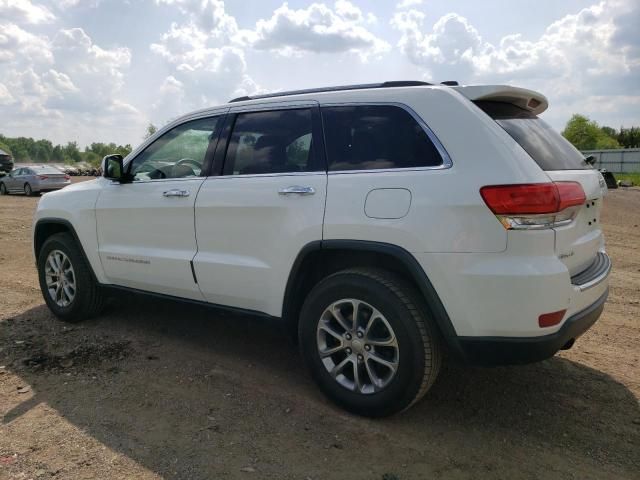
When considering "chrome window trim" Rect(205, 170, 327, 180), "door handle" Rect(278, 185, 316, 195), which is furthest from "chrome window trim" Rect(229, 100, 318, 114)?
"door handle" Rect(278, 185, 316, 195)

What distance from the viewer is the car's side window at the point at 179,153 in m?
4.16

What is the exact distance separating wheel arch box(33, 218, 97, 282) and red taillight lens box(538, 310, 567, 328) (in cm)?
373

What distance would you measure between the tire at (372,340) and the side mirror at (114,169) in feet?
6.78

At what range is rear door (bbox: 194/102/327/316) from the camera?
3.44 metres

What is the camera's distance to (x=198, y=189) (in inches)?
156

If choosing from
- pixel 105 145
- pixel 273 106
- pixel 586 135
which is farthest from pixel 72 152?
pixel 273 106

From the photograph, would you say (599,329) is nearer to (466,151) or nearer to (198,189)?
(466,151)

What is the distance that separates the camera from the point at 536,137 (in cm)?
318

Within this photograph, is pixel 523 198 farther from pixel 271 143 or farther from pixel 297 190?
pixel 271 143

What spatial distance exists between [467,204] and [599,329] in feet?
8.99

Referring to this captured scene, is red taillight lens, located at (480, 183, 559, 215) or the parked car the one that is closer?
red taillight lens, located at (480, 183, 559, 215)

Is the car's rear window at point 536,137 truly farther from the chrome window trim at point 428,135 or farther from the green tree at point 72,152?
the green tree at point 72,152

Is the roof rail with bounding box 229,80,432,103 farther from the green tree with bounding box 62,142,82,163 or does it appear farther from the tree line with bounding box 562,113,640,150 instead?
the green tree with bounding box 62,142,82,163

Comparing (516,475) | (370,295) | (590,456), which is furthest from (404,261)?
(590,456)
